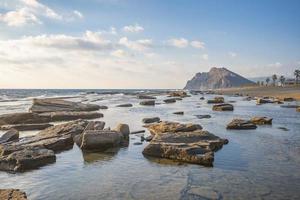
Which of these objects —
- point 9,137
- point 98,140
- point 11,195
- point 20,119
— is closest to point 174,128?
point 98,140

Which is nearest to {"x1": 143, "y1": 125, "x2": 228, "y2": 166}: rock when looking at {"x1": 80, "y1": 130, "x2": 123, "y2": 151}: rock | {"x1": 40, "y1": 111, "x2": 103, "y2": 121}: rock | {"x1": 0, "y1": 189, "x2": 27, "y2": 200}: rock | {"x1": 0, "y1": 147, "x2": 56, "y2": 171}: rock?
{"x1": 80, "y1": 130, "x2": 123, "y2": 151}: rock

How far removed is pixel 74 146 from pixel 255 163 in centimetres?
1272

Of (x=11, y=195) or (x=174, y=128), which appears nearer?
(x=11, y=195)

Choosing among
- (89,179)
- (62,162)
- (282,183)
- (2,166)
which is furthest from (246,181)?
(2,166)

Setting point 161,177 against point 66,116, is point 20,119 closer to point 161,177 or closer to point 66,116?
point 66,116

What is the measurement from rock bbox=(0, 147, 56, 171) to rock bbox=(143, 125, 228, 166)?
601cm

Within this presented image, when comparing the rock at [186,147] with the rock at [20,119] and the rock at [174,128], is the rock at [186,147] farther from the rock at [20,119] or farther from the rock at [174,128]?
the rock at [20,119]

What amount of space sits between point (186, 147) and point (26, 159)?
917 cm

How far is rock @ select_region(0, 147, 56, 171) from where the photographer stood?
17734 millimetres

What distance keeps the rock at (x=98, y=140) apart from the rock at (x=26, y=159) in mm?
3412

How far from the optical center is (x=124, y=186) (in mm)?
14953

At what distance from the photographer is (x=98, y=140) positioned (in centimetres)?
2300

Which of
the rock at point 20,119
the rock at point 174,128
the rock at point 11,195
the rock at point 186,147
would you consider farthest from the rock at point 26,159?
the rock at point 20,119

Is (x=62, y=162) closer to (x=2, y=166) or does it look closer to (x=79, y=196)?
(x=2, y=166)
